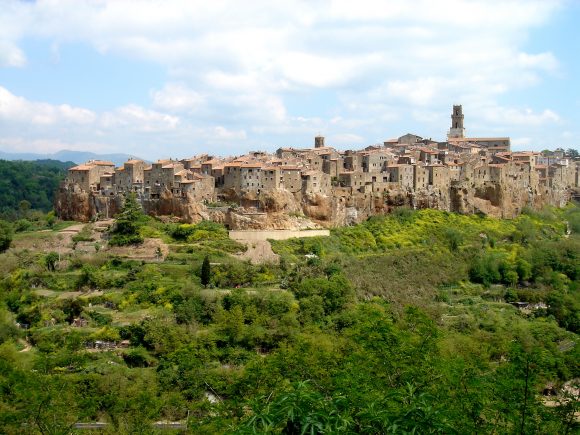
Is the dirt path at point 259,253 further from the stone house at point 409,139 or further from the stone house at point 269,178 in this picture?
the stone house at point 409,139

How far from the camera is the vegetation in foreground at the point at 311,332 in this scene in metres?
11.3

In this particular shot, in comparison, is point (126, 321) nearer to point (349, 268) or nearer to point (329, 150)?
point (349, 268)

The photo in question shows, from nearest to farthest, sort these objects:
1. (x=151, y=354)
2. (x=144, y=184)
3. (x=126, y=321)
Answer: (x=151, y=354)
(x=126, y=321)
(x=144, y=184)

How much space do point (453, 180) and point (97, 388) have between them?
3202cm

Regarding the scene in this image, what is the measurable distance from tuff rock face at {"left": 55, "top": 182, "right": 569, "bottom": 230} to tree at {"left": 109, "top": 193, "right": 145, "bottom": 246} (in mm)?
1798

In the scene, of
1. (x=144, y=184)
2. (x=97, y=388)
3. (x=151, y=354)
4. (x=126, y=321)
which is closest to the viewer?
(x=97, y=388)

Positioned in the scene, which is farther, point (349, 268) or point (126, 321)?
point (349, 268)

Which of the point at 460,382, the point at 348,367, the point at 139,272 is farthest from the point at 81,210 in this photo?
the point at 460,382

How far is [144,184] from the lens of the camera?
128 ft

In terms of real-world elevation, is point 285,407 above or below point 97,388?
above

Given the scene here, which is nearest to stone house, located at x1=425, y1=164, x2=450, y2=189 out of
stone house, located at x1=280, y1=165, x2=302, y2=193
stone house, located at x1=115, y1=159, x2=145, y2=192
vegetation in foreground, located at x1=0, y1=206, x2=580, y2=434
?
vegetation in foreground, located at x1=0, y1=206, x2=580, y2=434

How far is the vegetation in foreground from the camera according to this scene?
37.0ft

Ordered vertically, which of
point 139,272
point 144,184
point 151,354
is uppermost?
point 144,184

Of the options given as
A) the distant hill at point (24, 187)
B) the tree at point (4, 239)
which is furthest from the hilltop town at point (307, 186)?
the distant hill at point (24, 187)
